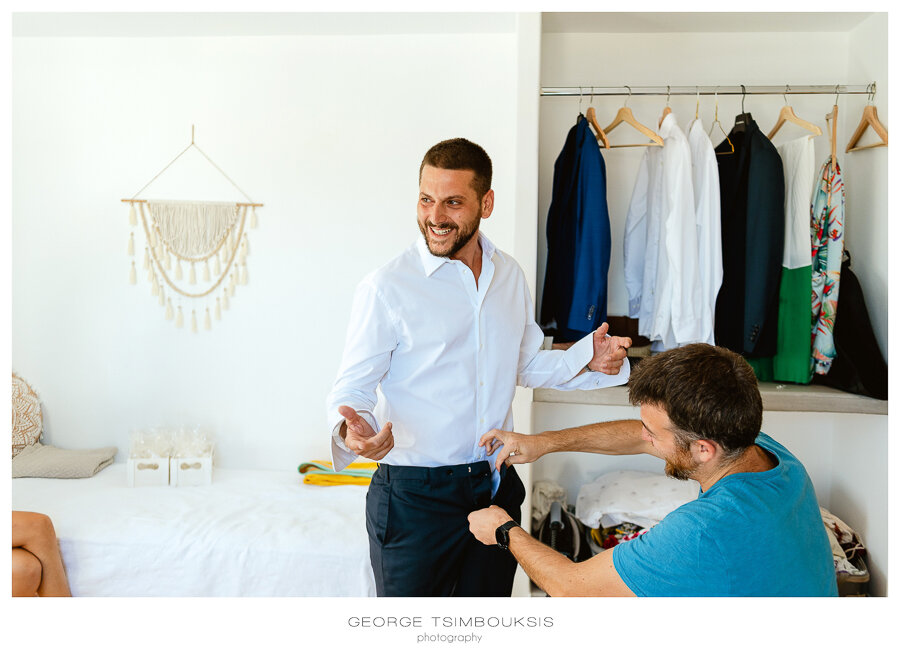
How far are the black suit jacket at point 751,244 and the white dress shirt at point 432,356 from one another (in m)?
0.95

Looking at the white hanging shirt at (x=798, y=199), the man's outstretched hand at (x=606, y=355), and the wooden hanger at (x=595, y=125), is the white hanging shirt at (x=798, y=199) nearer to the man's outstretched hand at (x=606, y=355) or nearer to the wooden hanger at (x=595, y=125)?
the wooden hanger at (x=595, y=125)

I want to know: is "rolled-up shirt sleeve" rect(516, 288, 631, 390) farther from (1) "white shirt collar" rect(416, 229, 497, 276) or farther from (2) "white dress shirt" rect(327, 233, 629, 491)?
(1) "white shirt collar" rect(416, 229, 497, 276)

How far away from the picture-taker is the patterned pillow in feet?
7.07

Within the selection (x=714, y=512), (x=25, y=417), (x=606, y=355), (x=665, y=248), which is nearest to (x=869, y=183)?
(x=665, y=248)

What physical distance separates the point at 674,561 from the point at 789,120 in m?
1.66

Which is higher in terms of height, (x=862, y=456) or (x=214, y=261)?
(x=214, y=261)

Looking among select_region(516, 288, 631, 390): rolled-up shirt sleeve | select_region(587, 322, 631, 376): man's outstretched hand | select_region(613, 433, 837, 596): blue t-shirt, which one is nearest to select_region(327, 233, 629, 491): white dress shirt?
select_region(516, 288, 631, 390): rolled-up shirt sleeve

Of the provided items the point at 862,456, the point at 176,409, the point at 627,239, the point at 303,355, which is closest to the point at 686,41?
the point at 627,239

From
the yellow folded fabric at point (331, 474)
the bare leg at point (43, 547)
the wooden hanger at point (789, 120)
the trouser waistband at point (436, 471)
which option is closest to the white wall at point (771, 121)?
the wooden hanger at point (789, 120)

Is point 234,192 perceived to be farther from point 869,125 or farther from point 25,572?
point 869,125

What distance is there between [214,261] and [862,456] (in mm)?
2352

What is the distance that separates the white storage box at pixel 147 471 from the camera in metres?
2.22

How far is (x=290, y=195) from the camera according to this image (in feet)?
7.65

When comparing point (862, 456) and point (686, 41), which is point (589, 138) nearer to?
point (686, 41)
